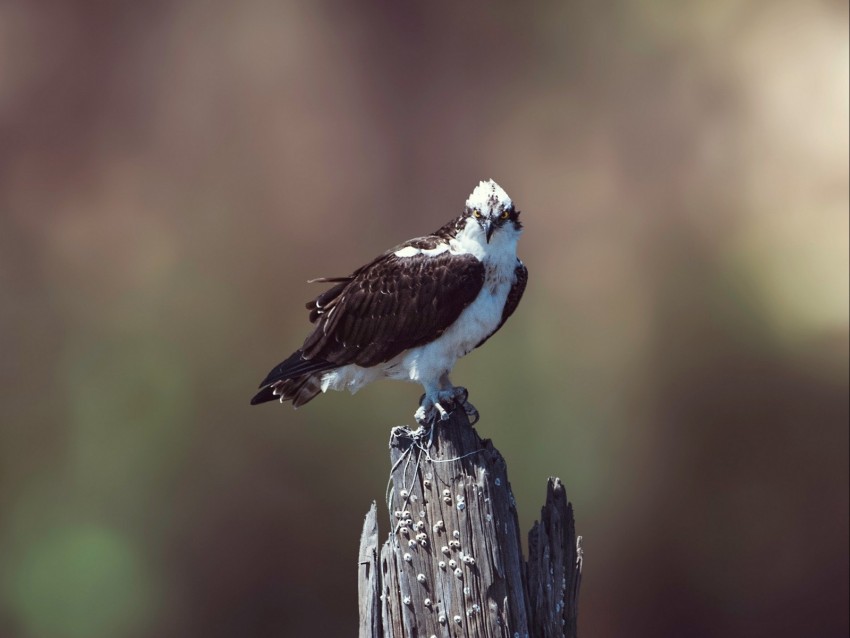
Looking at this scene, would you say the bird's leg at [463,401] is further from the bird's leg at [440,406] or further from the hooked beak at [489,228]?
the hooked beak at [489,228]

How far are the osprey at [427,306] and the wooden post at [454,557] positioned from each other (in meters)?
0.42

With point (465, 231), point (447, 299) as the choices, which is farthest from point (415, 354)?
point (465, 231)

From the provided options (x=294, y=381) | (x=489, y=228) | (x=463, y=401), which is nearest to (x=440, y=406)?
(x=463, y=401)

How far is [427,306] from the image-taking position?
372cm

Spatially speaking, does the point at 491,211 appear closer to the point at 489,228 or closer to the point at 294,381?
the point at 489,228

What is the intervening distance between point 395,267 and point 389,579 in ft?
4.35

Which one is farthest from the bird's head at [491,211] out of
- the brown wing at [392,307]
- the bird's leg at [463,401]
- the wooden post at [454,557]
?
the wooden post at [454,557]

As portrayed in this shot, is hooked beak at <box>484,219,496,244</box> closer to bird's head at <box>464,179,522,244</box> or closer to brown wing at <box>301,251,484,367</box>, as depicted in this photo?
bird's head at <box>464,179,522,244</box>

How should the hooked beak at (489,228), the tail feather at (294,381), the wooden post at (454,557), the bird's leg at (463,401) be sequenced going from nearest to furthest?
the wooden post at (454,557) < the bird's leg at (463,401) < the hooked beak at (489,228) < the tail feather at (294,381)

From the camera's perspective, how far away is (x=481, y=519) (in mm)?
3084

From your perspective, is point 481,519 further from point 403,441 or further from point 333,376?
point 333,376

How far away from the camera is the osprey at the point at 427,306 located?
3719 mm

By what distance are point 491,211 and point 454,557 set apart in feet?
4.60

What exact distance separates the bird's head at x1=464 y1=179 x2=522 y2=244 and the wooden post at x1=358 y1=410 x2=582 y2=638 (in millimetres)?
877
